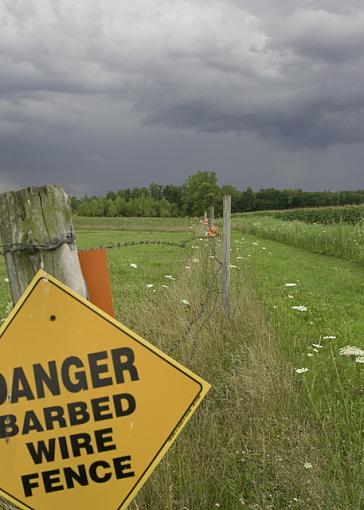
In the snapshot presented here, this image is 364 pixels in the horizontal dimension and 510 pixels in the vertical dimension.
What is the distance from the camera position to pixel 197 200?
93.4 m

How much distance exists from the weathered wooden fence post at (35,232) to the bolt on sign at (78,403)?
101 mm

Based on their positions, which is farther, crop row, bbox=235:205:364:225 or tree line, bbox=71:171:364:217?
tree line, bbox=71:171:364:217

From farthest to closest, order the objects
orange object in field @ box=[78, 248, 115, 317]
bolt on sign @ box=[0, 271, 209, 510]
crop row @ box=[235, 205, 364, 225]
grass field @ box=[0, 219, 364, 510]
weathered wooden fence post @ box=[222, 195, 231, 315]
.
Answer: crop row @ box=[235, 205, 364, 225] < weathered wooden fence post @ box=[222, 195, 231, 315] < grass field @ box=[0, 219, 364, 510] < orange object in field @ box=[78, 248, 115, 317] < bolt on sign @ box=[0, 271, 209, 510]

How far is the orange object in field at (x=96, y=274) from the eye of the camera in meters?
2.59

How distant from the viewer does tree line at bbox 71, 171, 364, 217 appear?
9162cm

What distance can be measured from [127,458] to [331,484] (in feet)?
4.34

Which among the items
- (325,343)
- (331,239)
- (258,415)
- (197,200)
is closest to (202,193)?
(197,200)

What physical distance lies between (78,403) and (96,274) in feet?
2.07

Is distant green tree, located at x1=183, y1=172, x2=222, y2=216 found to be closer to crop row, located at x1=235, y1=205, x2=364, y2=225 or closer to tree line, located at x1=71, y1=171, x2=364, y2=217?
tree line, located at x1=71, y1=171, x2=364, y2=217

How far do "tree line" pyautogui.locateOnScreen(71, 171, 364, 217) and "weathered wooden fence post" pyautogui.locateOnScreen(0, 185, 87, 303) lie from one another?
81.1 meters

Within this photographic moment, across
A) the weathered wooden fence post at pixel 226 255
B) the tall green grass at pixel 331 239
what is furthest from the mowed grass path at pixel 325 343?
the tall green grass at pixel 331 239

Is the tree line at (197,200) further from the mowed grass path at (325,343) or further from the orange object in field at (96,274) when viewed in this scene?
the orange object in field at (96,274)

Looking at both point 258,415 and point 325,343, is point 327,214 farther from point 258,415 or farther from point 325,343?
point 258,415

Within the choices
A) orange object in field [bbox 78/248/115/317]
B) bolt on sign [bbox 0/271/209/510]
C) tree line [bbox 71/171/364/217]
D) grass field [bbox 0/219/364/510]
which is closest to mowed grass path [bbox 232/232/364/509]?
grass field [bbox 0/219/364/510]
